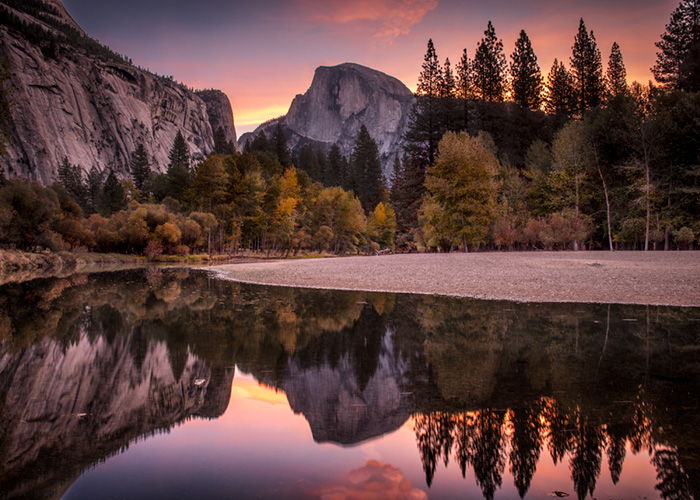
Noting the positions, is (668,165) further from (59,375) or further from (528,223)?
(59,375)

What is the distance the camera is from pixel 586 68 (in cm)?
5941

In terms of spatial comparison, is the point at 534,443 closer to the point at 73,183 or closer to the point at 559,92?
the point at 559,92

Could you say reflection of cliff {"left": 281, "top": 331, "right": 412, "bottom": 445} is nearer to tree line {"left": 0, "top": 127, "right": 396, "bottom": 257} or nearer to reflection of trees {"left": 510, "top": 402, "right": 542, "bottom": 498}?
reflection of trees {"left": 510, "top": 402, "right": 542, "bottom": 498}

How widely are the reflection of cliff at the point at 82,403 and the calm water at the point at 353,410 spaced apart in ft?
0.07

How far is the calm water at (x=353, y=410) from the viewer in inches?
123

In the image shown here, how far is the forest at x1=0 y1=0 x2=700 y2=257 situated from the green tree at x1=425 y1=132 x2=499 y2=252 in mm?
116

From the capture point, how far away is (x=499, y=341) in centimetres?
759

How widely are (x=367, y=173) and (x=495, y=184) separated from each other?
60.1 meters

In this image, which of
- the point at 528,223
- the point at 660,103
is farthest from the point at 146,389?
the point at 660,103

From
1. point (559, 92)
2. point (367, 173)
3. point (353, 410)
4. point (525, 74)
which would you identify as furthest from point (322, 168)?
point (353, 410)

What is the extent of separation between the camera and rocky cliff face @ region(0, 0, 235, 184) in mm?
96438

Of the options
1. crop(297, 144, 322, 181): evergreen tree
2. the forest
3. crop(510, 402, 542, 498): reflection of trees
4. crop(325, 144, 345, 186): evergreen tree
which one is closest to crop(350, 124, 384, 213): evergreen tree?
crop(325, 144, 345, 186): evergreen tree

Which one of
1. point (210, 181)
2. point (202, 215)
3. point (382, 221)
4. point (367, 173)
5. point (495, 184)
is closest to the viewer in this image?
point (495, 184)

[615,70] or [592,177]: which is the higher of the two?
[615,70]
